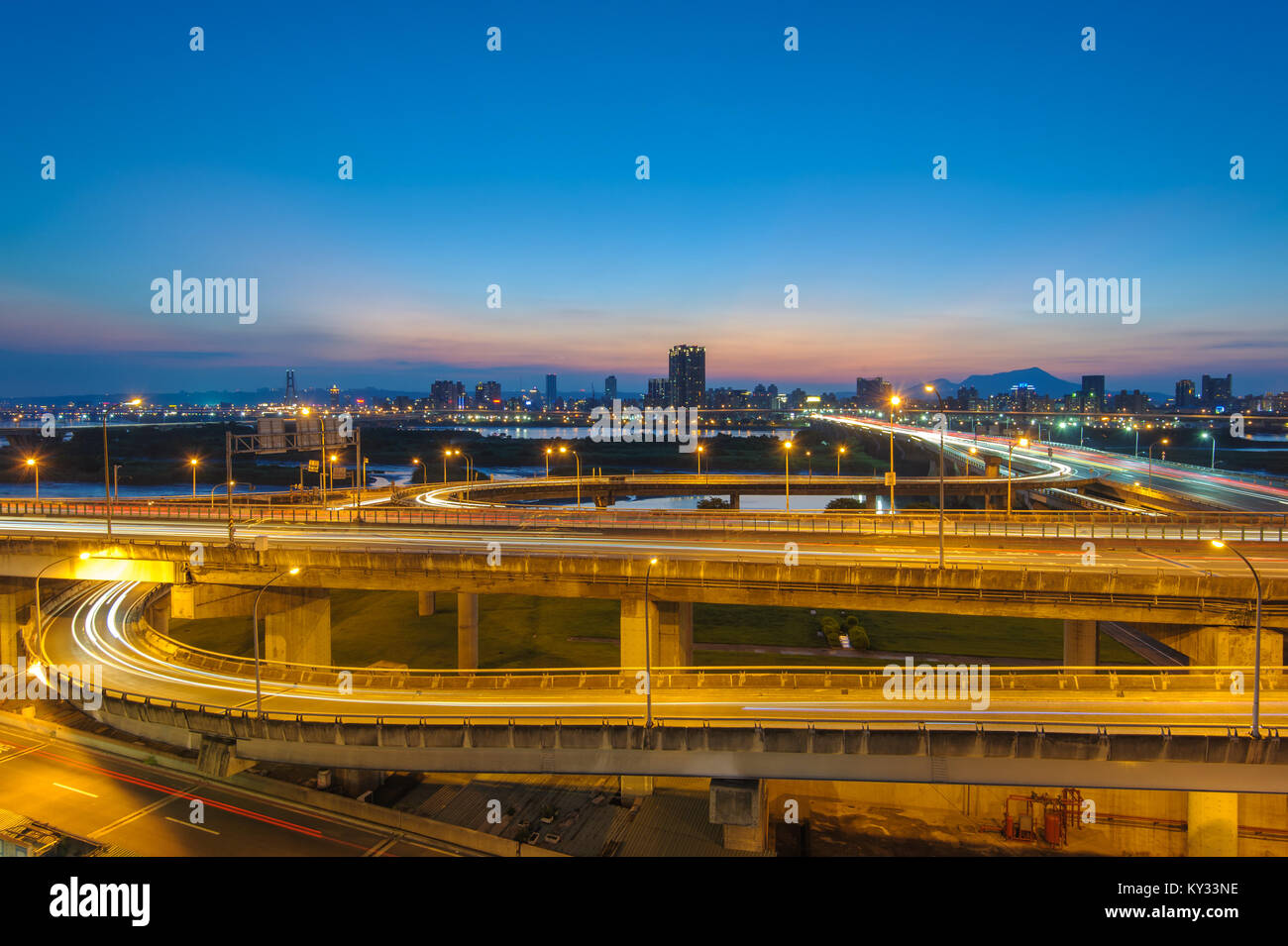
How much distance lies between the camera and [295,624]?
113ft

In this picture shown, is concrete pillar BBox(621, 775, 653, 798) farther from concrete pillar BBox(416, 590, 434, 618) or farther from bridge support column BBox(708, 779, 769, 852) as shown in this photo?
concrete pillar BBox(416, 590, 434, 618)

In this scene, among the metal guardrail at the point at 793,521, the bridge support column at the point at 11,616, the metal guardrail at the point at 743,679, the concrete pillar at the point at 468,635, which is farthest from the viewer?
the concrete pillar at the point at 468,635

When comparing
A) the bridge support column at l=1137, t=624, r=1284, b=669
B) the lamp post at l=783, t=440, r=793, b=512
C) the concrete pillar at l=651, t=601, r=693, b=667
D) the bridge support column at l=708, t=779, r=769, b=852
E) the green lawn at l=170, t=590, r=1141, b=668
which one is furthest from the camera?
the lamp post at l=783, t=440, r=793, b=512

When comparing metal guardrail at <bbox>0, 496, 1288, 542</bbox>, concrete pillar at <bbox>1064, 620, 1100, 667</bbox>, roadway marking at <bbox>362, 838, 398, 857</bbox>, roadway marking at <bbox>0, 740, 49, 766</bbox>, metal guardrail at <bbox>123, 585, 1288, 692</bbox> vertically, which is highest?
metal guardrail at <bbox>0, 496, 1288, 542</bbox>

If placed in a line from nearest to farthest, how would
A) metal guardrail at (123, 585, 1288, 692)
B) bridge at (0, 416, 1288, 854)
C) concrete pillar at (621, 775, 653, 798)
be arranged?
bridge at (0, 416, 1288, 854), metal guardrail at (123, 585, 1288, 692), concrete pillar at (621, 775, 653, 798)

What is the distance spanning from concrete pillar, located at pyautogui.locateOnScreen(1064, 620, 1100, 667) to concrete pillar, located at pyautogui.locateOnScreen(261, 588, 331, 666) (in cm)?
3437

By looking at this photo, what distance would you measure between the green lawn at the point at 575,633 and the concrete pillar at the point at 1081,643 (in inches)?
369

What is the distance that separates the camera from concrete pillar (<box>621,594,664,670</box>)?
28.9 metres

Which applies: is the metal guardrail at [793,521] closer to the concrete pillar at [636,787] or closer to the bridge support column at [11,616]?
the bridge support column at [11,616]

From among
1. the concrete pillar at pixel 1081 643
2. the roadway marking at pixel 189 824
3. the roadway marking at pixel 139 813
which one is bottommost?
the roadway marking at pixel 189 824

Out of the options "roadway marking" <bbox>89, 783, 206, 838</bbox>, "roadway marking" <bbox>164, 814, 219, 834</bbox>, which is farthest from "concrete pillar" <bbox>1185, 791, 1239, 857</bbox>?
"roadway marking" <bbox>89, 783, 206, 838</bbox>

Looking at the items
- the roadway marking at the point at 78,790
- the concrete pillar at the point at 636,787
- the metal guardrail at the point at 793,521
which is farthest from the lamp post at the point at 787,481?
the roadway marking at the point at 78,790

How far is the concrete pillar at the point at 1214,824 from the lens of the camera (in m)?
21.6

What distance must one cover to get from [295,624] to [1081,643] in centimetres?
3574
